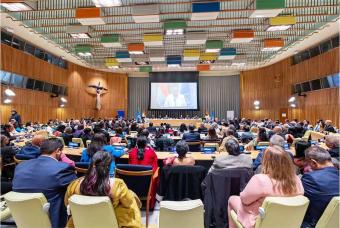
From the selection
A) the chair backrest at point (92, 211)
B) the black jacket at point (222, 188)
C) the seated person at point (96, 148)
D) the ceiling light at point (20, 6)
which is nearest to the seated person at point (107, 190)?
the chair backrest at point (92, 211)

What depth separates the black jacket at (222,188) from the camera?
341 cm

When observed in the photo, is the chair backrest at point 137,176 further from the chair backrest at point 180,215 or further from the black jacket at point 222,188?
the chair backrest at point 180,215

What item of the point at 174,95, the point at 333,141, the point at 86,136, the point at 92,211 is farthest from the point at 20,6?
the point at 174,95

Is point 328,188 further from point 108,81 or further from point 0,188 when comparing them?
point 108,81

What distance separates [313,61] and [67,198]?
53.8 feet

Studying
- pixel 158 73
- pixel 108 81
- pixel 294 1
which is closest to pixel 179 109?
pixel 158 73

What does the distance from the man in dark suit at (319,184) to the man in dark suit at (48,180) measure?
2439 millimetres

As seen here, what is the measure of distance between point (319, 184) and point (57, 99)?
60.5ft

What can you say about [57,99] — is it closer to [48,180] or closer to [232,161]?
[48,180]

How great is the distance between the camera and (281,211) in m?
2.31

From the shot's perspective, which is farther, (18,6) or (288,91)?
(288,91)

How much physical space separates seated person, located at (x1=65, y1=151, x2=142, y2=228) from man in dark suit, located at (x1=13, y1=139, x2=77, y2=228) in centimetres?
32

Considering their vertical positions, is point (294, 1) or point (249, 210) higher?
point (294, 1)

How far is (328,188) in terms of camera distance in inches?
103
